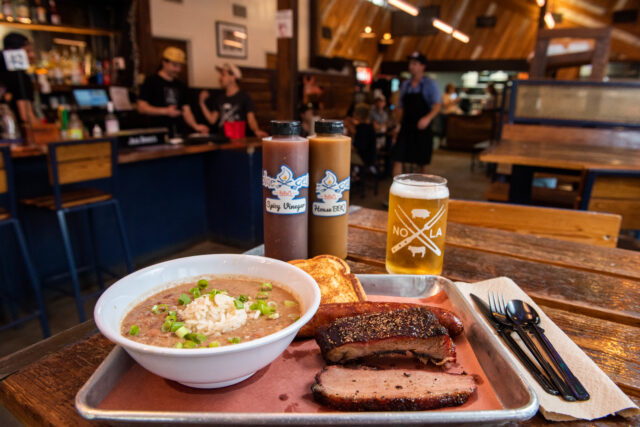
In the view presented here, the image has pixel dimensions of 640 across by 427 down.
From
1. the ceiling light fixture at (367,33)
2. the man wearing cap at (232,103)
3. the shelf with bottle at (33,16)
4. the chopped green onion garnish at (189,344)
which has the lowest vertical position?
the chopped green onion garnish at (189,344)

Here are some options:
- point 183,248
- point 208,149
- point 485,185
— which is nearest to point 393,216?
point 208,149

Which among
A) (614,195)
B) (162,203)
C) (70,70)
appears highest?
(70,70)

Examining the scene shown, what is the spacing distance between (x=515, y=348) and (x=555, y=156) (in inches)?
116

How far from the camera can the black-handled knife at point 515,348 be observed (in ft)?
2.25

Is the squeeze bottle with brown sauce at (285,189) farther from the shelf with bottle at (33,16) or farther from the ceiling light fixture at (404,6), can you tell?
the ceiling light fixture at (404,6)

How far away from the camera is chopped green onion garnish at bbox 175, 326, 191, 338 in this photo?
657 millimetres

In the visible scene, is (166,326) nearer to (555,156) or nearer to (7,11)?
(555,156)

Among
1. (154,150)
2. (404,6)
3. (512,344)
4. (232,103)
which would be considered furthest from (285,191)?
(404,6)

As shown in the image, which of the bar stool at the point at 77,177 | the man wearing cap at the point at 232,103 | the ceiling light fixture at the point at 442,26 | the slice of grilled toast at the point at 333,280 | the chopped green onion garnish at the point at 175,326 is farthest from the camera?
the ceiling light fixture at the point at 442,26

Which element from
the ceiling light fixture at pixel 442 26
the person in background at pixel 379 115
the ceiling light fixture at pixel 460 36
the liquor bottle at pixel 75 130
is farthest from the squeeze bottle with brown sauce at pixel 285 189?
the ceiling light fixture at pixel 460 36

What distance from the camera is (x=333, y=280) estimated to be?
3.22 feet

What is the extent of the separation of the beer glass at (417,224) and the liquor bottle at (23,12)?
5.62 m

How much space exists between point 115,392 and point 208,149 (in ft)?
12.5

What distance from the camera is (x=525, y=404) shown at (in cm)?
58
